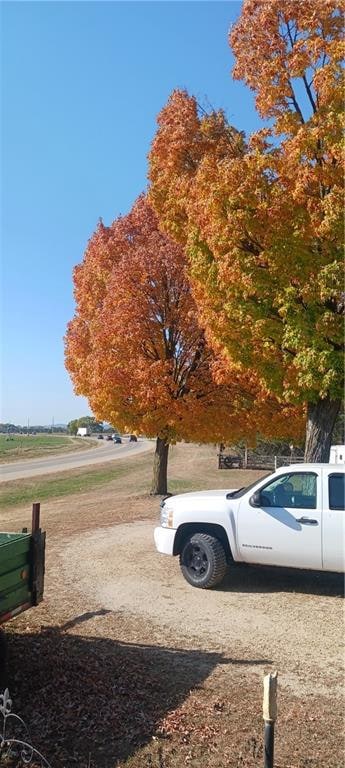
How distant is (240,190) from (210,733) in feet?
26.2

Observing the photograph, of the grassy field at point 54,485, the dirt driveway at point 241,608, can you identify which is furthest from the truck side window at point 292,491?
the grassy field at point 54,485

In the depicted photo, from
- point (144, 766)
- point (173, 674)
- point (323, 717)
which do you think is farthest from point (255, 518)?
point (144, 766)

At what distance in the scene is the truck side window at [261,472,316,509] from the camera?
7.59 m

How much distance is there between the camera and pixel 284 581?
8.36m

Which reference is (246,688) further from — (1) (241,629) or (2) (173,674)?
(1) (241,629)

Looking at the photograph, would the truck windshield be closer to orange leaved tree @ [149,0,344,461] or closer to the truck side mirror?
the truck side mirror

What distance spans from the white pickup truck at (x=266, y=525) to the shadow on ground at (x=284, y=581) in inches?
12.7

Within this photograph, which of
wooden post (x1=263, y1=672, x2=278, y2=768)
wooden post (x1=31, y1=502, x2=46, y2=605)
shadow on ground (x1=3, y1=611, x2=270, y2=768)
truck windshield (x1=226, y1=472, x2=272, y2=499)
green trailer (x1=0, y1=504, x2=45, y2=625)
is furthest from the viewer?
truck windshield (x1=226, y1=472, x2=272, y2=499)

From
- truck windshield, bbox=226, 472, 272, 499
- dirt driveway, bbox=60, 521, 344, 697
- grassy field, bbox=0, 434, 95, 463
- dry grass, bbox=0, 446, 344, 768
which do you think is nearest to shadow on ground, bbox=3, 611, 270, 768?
dry grass, bbox=0, 446, 344, 768

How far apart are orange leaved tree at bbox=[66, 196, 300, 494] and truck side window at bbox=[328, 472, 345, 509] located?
7.54 meters

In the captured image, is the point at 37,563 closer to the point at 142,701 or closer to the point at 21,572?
the point at 21,572

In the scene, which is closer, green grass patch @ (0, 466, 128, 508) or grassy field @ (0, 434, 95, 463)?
green grass patch @ (0, 466, 128, 508)

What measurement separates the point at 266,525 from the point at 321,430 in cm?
413

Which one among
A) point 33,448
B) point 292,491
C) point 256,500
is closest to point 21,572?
point 256,500
